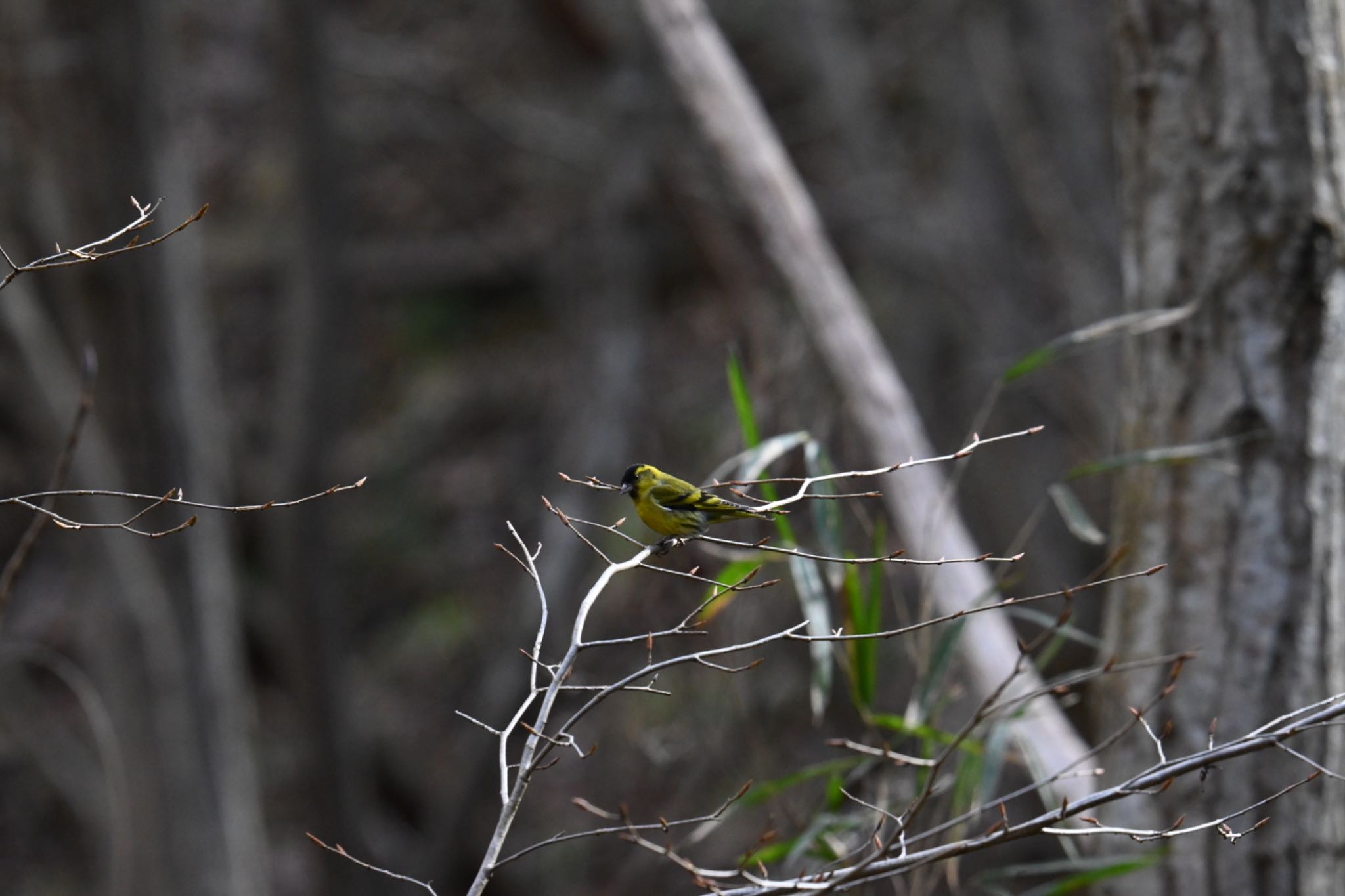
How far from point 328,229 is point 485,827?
4.58 meters

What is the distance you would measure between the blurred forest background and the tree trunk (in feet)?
1.58

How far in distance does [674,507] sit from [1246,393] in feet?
4.34

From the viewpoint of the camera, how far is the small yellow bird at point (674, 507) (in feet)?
7.65

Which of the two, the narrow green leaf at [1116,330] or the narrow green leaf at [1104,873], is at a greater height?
the narrow green leaf at [1116,330]

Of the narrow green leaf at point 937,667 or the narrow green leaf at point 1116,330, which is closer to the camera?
the narrow green leaf at point 1116,330

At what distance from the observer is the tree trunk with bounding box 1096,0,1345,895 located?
2504mm

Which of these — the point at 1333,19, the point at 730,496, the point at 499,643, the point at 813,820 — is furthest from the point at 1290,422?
the point at 499,643

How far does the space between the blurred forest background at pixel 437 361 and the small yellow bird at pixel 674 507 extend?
39.4 inches

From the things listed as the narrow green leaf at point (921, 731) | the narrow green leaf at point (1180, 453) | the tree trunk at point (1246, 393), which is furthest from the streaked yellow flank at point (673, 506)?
the tree trunk at point (1246, 393)

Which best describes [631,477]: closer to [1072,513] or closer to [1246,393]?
[1072,513]

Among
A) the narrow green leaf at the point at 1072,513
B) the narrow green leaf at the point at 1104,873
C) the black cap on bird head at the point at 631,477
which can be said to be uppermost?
the black cap on bird head at the point at 631,477

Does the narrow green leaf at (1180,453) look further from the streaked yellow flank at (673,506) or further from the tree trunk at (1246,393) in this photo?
the streaked yellow flank at (673,506)

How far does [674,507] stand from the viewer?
2377 millimetres

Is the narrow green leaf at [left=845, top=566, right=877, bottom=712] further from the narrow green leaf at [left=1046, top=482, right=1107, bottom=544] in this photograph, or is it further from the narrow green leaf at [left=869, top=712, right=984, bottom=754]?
the narrow green leaf at [left=1046, top=482, right=1107, bottom=544]
